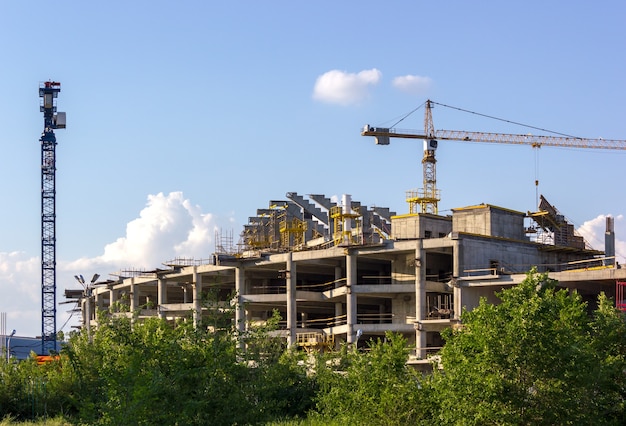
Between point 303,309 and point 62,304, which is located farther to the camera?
point 62,304

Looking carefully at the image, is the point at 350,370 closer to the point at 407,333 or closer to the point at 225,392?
the point at 225,392

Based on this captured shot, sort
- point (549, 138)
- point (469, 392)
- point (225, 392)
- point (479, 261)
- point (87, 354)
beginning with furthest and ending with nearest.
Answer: point (549, 138), point (479, 261), point (87, 354), point (225, 392), point (469, 392)

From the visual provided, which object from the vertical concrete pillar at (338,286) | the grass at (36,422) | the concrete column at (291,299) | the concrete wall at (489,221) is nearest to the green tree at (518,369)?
the grass at (36,422)

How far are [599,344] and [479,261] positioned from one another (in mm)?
35900

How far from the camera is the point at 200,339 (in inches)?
1548

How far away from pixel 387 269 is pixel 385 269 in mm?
218

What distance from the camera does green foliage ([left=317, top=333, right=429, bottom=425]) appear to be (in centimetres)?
3809

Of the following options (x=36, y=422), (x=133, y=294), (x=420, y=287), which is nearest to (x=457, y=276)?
(x=420, y=287)

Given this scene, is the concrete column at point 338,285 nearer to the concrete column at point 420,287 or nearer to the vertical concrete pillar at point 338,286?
the vertical concrete pillar at point 338,286

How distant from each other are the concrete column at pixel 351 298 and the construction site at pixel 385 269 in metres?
0.08

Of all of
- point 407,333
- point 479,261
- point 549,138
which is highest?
point 549,138

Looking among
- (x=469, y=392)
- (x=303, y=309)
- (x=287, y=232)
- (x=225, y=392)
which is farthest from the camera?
(x=287, y=232)

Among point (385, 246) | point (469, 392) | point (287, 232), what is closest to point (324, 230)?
point (287, 232)

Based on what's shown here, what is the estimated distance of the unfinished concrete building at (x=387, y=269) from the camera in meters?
76.8
